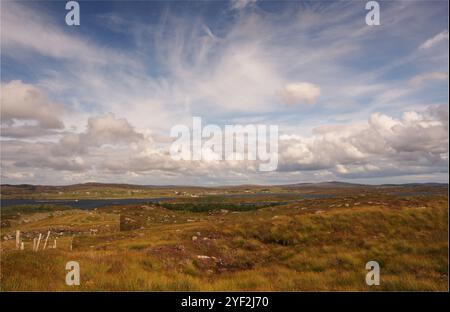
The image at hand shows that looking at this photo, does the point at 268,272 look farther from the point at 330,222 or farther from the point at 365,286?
the point at 330,222

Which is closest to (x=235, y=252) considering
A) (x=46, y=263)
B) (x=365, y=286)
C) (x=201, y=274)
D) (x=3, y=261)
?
(x=201, y=274)

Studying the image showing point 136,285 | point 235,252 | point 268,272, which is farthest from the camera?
point 235,252

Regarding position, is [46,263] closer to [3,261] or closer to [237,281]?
[3,261]

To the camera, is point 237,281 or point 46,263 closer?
point 237,281

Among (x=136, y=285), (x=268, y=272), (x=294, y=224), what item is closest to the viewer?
(x=136, y=285)
